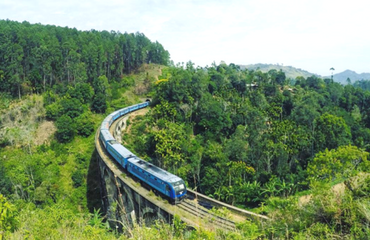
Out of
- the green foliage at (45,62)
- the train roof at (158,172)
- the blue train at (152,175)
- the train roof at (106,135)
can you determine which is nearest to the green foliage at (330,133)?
the train roof at (158,172)

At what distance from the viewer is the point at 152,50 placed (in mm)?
94750

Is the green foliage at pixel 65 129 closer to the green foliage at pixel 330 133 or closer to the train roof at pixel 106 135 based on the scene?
the train roof at pixel 106 135

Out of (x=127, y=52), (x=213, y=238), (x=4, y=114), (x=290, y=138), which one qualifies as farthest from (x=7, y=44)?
(x=213, y=238)

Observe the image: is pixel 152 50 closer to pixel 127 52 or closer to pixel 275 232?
pixel 127 52

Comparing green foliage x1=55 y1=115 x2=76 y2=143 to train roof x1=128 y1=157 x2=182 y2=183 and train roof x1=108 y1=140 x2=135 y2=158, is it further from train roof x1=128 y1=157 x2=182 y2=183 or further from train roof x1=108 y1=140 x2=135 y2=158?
train roof x1=128 y1=157 x2=182 y2=183

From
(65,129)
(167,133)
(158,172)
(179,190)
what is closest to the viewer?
(179,190)

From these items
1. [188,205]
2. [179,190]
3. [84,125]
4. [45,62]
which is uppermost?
[45,62]

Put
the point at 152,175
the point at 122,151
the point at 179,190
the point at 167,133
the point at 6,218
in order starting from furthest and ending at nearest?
the point at 167,133, the point at 122,151, the point at 152,175, the point at 179,190, the point at 6,218

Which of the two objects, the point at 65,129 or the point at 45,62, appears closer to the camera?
the point at 65,129

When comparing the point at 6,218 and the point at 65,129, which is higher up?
the point at 6,218

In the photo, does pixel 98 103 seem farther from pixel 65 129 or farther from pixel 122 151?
pixel 122 151

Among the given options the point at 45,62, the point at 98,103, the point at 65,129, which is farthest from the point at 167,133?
the point at 45,62

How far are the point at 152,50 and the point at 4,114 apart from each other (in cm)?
5852

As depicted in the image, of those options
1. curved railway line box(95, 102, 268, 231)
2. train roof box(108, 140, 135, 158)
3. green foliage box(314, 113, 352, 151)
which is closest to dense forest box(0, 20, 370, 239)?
green foliage box(314, 113, 352, 151)
